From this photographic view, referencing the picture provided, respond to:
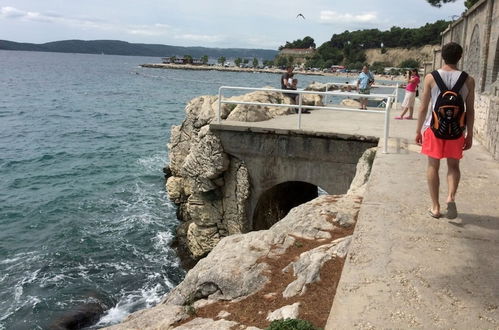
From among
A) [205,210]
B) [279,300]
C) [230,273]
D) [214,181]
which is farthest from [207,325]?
[205,210]

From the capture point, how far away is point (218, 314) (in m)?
5.08

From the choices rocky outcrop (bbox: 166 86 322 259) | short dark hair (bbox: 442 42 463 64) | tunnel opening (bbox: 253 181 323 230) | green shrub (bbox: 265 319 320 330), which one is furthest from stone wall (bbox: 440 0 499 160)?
green shrub (bbox: 265 319 320 330)

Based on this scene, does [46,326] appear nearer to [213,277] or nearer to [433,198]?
[213,277]

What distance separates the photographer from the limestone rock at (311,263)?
16.3 feet

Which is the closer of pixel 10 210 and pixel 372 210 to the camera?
pixel 372 210

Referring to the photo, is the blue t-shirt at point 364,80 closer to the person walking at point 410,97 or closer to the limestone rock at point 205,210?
the person walking at point 410,97

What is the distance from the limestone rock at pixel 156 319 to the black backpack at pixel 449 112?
138 inches

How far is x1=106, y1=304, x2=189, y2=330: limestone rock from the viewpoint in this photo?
16.9ft

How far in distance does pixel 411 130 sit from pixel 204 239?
6260 millimetres

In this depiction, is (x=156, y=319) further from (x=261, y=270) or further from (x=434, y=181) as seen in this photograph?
(x=434, y=181)

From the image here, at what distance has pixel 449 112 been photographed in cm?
523

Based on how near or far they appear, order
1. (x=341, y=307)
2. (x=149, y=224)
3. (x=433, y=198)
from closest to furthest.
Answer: (x=341, y=307), (x=433, y=198), (x=149, y=224)

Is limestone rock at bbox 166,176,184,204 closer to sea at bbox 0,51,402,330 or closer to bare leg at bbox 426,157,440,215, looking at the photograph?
sea at bbox 0,51,402,330

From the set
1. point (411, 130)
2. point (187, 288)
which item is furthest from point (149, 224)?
point (187, 288)
